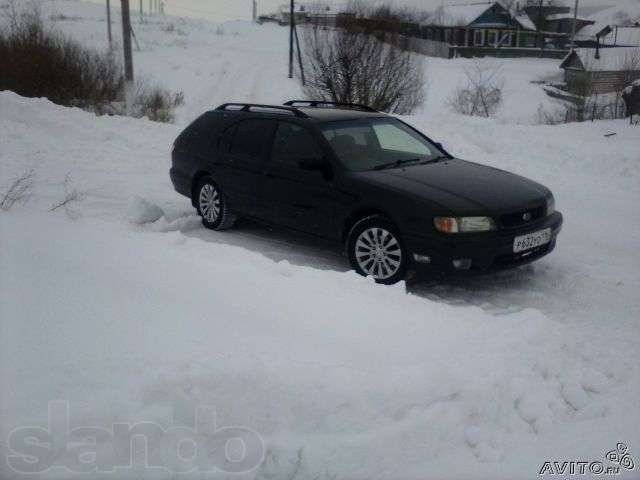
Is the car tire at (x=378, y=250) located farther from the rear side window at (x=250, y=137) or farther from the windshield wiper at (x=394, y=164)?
the rear side window at (x=250, y=137)

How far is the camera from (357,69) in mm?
15586

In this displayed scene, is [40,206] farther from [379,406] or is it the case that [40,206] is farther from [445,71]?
[445,71]

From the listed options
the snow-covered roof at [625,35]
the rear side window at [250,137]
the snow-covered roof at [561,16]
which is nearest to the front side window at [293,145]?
the rear side window at [250,137]

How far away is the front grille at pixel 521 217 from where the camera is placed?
5.46m

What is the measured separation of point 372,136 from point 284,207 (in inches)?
47.7

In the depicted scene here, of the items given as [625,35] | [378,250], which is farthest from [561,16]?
[378,250]

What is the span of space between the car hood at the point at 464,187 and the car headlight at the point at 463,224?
0.22 ft

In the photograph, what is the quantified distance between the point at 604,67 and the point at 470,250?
43477 mm

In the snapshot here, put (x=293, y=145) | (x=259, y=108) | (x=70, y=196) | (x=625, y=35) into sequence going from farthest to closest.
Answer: (x=625, y=35)
(x=70, y=196)
(x=259, y=108)
(x=293, y=145)

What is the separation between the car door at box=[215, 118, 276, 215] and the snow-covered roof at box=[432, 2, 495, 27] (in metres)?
66.6

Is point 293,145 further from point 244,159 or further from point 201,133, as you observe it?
point 201,133

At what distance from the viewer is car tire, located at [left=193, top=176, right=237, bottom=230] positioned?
24.4 feet

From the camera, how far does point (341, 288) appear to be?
463 centimetres

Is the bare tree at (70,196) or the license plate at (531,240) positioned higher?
the license plate at (531,240)
